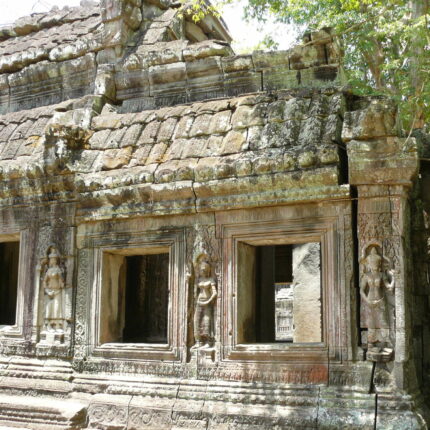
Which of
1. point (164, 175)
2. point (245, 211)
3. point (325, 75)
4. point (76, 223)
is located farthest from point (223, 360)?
point (325, 75)

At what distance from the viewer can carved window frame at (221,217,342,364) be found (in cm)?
590

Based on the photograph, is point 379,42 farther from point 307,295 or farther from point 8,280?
point 8,280

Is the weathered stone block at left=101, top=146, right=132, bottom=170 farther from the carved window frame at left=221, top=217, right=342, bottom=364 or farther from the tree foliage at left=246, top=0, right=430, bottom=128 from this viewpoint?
the tree foliage at left=246, top=0, right=430, bottom=128

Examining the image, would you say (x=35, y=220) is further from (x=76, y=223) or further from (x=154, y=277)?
(x=154, y=277)

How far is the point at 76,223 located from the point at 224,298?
232cm

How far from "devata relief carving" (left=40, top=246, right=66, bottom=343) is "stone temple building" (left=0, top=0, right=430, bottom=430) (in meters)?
0.03

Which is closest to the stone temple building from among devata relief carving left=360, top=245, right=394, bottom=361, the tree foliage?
devata relief carving left=360, top=245, right=394, bottom=361

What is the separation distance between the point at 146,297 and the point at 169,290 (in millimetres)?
2928

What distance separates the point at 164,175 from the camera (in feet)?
22.3

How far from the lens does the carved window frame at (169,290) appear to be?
6.71m

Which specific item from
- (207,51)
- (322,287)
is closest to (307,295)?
(322,287)

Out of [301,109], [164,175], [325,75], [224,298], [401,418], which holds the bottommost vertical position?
[401,418]

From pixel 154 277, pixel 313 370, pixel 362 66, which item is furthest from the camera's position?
pixel 362 66

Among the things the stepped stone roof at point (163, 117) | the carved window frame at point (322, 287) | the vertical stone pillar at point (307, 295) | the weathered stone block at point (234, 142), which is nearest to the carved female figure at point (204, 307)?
the carved window frame at point (322, 287)
